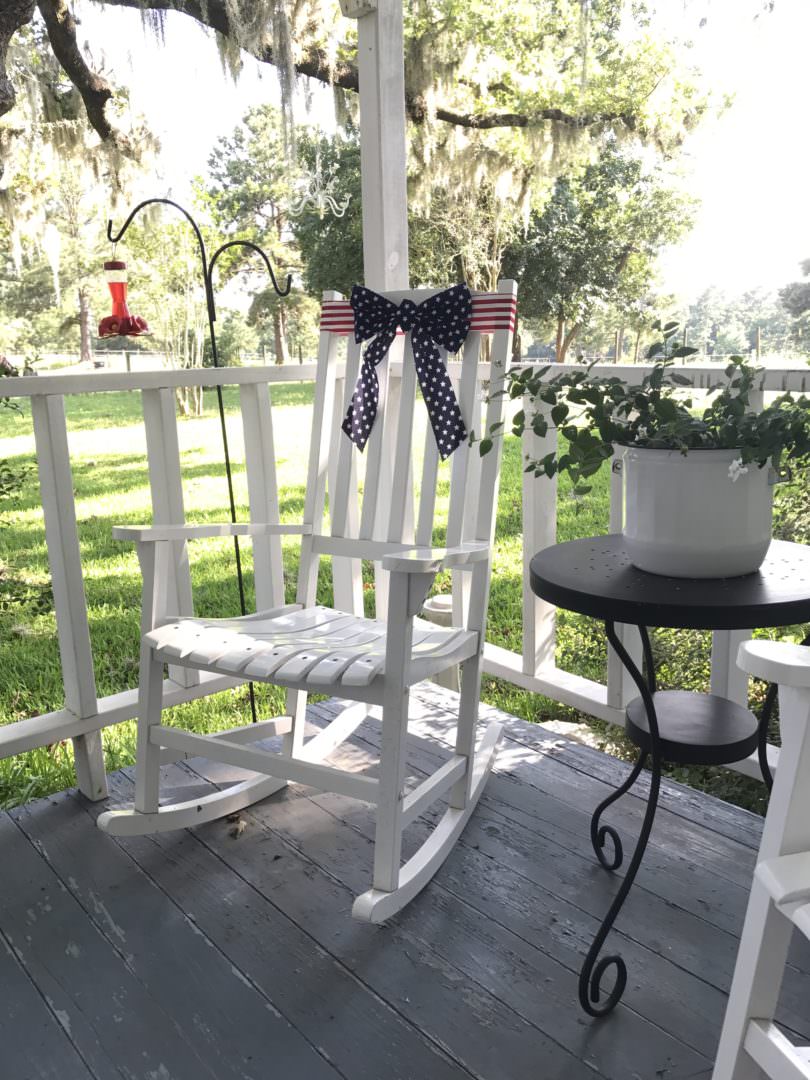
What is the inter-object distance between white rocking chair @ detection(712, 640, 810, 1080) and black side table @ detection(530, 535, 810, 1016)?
200 mm

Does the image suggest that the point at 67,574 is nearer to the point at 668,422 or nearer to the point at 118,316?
the point at 118,316

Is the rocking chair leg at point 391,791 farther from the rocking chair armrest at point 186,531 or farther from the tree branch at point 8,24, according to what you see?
the tree branch at point 8,24

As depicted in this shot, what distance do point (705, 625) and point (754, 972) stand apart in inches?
16.0

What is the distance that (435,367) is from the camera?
1.97 meters

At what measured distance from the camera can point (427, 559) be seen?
1443mm

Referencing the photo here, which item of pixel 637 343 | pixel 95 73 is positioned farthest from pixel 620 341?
pixel 95 73

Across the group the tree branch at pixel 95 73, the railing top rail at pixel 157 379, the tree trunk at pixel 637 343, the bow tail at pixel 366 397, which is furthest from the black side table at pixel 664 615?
the tree trunk at pixel 637 343

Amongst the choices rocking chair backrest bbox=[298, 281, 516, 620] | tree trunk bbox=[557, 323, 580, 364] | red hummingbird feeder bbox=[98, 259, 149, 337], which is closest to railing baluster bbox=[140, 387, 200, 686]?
red hummingbird feeder bbox=[98, 259, 149, 337]

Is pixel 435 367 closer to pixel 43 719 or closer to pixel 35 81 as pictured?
pixel 43 719

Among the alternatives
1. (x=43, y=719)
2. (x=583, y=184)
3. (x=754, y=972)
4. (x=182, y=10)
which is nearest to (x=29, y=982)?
(x=43, y=719)

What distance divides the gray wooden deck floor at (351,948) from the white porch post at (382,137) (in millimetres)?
1276

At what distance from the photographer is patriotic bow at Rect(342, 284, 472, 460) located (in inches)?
76.4

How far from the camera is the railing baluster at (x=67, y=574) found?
74.0 inches

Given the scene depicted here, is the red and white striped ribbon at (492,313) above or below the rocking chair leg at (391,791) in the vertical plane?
above
